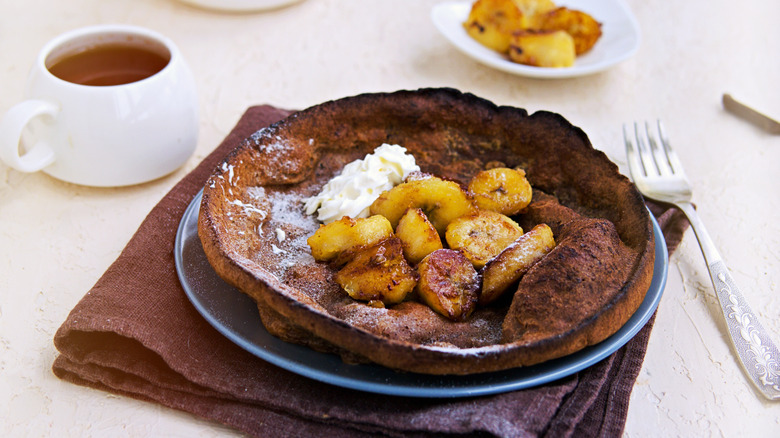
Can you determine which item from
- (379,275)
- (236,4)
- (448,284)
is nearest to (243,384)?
(379,275)

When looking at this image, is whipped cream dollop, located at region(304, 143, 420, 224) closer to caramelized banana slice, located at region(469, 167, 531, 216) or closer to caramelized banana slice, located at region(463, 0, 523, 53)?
caramelized banana slice, located at region(469, 167, 531, 216)

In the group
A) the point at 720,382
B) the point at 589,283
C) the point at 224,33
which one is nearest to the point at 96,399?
the point at 589,283

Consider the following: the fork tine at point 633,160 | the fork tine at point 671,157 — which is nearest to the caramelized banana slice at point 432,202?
the fork tine at point 633,160

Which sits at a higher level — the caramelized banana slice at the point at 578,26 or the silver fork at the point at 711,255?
the caramelized banana slice at the point at 578,26

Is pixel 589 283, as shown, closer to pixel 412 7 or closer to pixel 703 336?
pixel 703 336

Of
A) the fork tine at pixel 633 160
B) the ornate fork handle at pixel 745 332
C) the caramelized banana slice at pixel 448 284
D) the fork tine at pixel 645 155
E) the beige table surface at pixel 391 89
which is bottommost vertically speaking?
the beige table surface at pixel 391 89

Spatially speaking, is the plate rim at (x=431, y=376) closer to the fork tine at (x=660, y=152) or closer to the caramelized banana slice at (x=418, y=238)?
the caramelized banana slice at (x=418, y=238)

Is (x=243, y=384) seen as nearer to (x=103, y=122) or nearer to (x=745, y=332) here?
(x=103, y=122)
